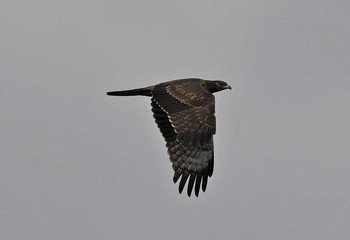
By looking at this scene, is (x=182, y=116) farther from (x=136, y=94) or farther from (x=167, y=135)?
(x=136, y=94)

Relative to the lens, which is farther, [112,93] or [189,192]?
[112,93]

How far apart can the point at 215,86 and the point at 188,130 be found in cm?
462

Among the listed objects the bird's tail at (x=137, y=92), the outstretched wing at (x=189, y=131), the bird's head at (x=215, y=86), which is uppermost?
the bird's head at (x=215, y=86)

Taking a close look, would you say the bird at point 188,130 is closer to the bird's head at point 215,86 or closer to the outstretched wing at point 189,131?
the outstretched wing at point 189,131

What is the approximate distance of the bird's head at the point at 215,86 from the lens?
3256cm

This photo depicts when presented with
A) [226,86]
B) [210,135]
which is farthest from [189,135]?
[226,86]

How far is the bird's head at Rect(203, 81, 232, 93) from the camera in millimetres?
32562

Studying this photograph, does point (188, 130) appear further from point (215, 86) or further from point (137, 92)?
point (215, 86)

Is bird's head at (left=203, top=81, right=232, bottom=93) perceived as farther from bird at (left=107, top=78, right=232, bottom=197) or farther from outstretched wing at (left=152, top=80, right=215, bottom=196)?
outstretched wing at (left=152, top=80, right=215, bottom=196)

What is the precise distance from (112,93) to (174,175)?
372 cm

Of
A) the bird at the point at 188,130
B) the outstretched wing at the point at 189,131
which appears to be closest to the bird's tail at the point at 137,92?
the bird at the point at 188,130

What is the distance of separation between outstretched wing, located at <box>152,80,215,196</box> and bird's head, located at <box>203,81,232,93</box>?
2586 millimetres

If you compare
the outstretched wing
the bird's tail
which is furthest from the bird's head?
the outstretched wing

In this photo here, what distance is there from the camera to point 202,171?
94.4 feet
